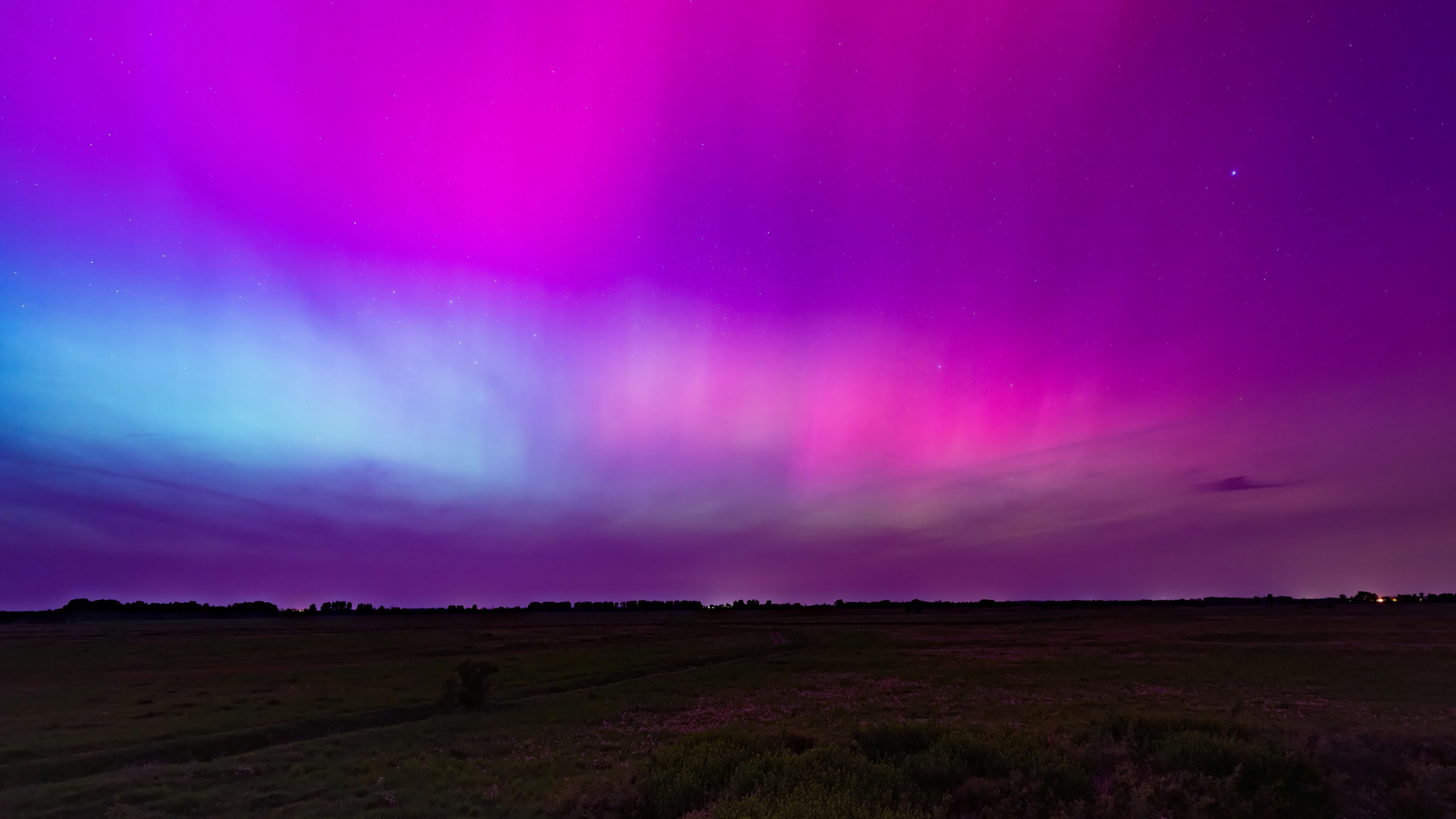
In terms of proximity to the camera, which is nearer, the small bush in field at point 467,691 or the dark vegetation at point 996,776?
the dark vegetation at point 996,776

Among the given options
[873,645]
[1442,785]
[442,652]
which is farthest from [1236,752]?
[442,652]

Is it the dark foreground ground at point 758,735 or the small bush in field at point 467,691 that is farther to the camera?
the small bush in field at point 467,691

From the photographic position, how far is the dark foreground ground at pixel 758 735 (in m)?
13.3

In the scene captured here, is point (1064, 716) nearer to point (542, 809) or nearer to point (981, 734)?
point (981, 734)

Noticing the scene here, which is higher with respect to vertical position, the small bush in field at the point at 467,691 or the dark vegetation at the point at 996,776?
the dark vegetation at the point at 996,776

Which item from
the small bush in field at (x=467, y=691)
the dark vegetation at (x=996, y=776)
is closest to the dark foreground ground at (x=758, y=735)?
the dark vegetation at (x=996, y=776)

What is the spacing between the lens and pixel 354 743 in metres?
24.8

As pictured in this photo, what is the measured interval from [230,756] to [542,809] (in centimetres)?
1481

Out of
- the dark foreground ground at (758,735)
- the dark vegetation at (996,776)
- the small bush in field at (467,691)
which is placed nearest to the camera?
the dark vegetation at (996,776)

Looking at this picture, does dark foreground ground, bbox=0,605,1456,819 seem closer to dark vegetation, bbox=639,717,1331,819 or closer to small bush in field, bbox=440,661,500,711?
dark vegetation, bbox=639,717,1331,819

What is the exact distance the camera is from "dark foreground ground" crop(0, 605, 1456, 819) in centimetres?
1327

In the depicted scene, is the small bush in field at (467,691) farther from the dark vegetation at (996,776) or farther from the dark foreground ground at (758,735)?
the dark vegetation at (996,776)

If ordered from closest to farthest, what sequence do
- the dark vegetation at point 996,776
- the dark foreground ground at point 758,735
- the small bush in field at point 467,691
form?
1. the dark vegetation at point 996,776
2. the dark foreground ground at point 758,735
3. the small bush in field at point 467,691

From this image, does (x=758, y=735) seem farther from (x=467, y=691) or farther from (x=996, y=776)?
(x=467, y=691)
